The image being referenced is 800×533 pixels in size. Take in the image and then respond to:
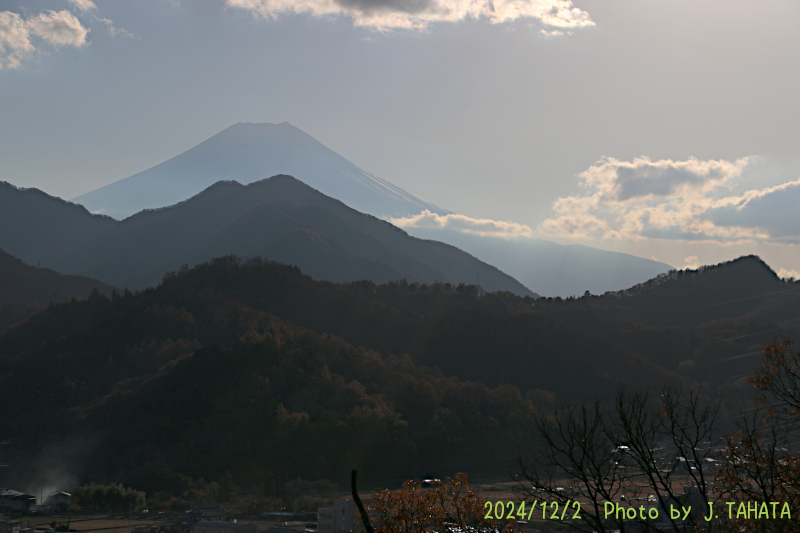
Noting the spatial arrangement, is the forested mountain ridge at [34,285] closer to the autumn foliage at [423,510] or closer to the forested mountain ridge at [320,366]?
the forested mountain ridge at [320,366]

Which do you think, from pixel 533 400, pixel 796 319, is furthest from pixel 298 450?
pixel 796 319

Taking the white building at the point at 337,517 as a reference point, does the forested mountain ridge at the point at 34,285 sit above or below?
above

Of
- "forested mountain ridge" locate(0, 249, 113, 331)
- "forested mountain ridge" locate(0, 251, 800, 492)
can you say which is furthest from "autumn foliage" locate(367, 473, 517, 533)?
"forested mountain ridge" locate(0, 249, 113, 331)

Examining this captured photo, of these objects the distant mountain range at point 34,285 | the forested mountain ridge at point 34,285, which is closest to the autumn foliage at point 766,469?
the distant mountain range at point 34,285

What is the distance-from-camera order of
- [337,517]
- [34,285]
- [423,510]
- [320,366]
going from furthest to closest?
[34,285], [320,366], [337,517], [423,510]

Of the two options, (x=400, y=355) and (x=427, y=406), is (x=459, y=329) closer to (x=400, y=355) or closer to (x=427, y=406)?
(x=400, y=355)

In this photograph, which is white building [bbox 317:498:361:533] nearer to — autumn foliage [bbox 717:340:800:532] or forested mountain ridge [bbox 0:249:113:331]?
autumn foliage [bbox 717:340:800:532]

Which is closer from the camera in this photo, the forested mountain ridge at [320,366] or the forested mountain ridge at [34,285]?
the forested mountain ridge at [320,366]

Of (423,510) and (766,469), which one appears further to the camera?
(423,510)

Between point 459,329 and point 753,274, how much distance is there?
59274 millimetres

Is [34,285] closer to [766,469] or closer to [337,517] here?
[337,517]

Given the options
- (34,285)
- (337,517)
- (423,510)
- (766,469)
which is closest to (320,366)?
(337,517)

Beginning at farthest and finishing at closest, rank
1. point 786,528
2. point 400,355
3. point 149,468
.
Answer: point 400,355 → point 149,468 → point 786,528

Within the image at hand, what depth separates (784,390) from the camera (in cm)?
975
